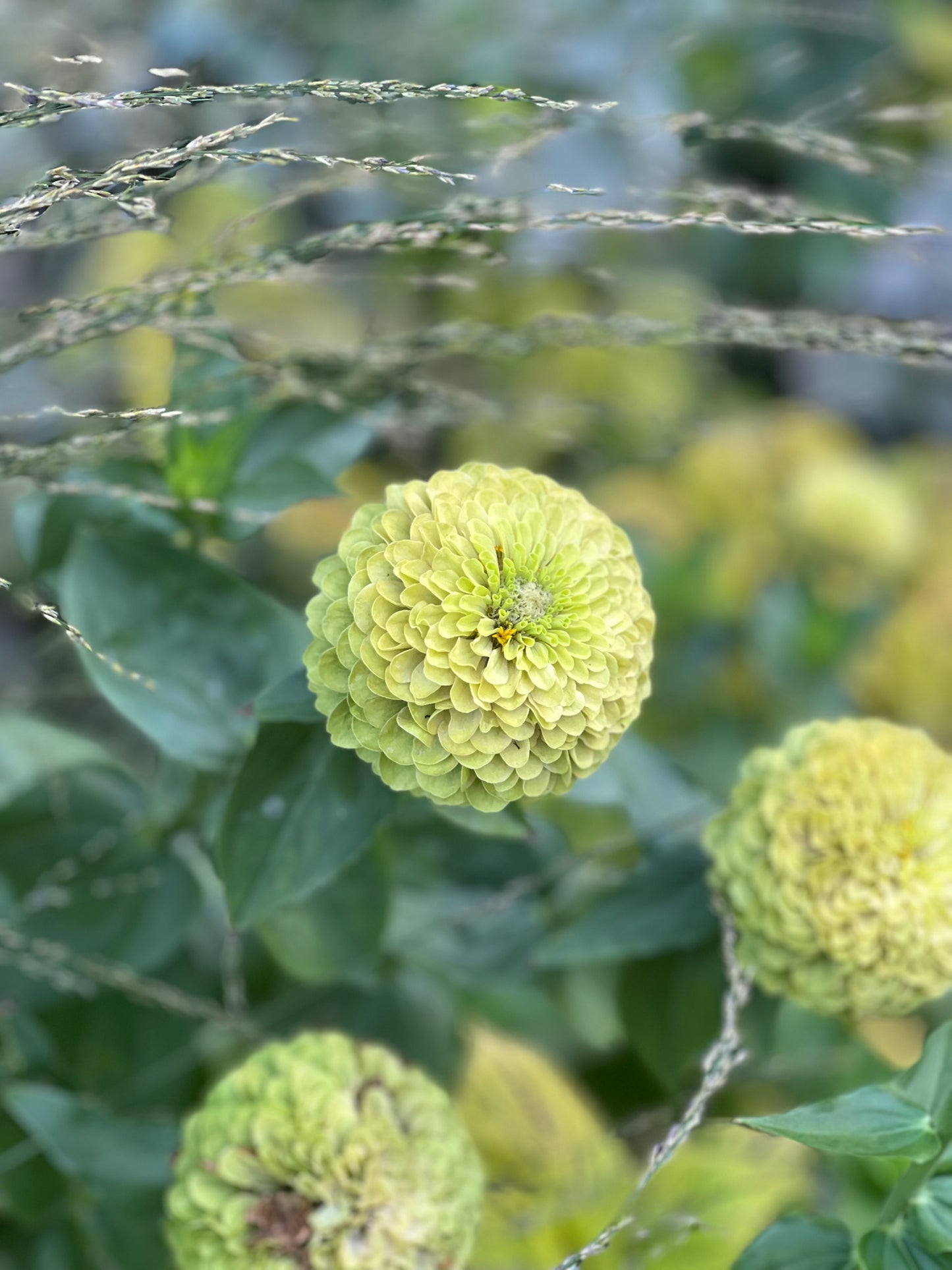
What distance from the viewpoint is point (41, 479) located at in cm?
41

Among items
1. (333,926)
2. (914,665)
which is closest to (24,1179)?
(333,926)

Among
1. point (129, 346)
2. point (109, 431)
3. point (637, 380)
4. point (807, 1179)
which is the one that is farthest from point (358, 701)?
point (637, 380)

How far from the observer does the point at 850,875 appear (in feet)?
1.28

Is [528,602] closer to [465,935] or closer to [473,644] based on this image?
[473,644]

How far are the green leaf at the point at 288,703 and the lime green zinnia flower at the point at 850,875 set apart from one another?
6.5 inches

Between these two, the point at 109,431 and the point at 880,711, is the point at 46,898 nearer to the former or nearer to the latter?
the point at 109,431

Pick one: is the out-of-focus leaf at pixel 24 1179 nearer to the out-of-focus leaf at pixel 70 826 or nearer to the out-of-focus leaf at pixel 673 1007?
the out-of-focus leaf at pixel 70 826

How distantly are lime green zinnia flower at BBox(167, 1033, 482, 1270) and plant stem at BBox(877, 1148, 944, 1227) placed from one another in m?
0.13

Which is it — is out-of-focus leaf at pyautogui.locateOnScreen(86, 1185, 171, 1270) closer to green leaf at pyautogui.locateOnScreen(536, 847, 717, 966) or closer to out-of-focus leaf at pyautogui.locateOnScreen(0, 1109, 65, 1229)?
out-of-focus leaf at pyautogui.locateOnScreen(0, 1109, 65, 1229)

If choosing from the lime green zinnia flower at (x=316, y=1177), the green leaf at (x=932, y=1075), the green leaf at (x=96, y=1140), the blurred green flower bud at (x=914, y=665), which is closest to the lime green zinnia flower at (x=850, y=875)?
the green leaf at (x=932, y=1075)

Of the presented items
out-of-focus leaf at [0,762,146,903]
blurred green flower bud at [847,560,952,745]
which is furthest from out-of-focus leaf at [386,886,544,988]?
blurred green flower bud at [847,560,952,745]

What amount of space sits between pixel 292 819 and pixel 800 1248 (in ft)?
0.73

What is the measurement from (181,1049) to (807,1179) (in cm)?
33

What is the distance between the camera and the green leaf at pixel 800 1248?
37 centimetres
